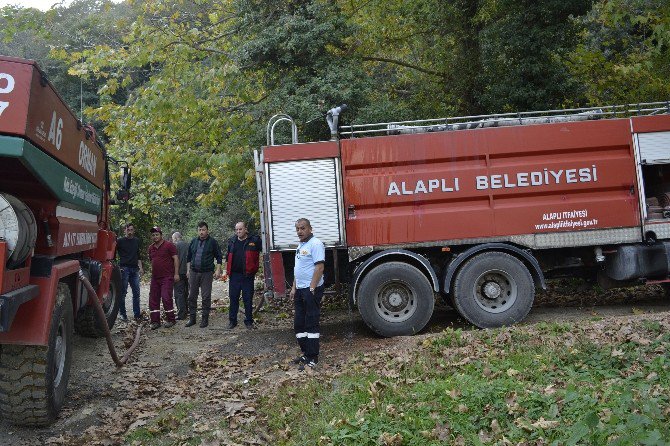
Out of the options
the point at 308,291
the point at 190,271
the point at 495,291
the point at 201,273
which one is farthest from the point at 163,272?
the point at 495,291

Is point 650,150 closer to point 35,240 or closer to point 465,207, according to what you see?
point 465,207

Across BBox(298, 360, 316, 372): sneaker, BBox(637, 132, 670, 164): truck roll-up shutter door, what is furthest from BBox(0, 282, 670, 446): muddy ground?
BBox(637, 132, 670, 164): truck roll-up shutter door

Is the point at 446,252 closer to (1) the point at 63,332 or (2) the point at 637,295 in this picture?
(2) the point at 637,295

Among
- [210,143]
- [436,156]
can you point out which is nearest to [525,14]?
[436,156]

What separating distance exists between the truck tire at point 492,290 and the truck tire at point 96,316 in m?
5.09

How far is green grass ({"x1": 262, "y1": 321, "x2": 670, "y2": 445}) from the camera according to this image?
4562 millimetres

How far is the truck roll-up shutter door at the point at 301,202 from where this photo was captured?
353 inches

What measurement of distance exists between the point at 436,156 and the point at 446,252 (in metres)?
1.40

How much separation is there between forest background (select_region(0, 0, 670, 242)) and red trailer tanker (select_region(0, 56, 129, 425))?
Answer: 6.55 m

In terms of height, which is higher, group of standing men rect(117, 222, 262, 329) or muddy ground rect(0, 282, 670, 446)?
group of standing men rect(117, 222, 262, 329)

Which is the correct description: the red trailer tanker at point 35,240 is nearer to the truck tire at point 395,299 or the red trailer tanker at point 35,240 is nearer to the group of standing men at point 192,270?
the group of standing men at point 192,270

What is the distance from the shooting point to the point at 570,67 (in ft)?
47.1

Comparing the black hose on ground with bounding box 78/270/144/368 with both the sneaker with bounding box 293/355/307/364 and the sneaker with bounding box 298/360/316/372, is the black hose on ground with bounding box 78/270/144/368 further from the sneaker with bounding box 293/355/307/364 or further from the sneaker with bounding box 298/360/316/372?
the sneaker with bounding box 298/360/316/372

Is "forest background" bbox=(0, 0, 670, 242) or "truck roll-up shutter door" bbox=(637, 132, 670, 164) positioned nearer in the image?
"truck roll-up shutter door" bbox=(637, 132, 670, 164)
